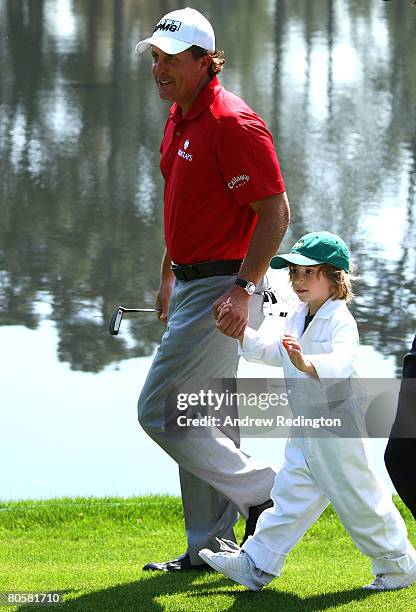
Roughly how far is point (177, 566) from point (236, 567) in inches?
18.7

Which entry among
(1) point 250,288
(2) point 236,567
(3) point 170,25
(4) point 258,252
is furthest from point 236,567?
(3) point 170,25

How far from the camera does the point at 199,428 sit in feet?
16.5

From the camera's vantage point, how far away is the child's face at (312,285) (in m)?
4.57

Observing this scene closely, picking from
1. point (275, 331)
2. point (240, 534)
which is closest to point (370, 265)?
point (240, 534)

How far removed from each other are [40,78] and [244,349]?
48.7 ft

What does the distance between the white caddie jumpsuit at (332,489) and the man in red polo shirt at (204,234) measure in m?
0.39

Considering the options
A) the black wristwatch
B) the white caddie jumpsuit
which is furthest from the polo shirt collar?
the white caddie jumpsuit

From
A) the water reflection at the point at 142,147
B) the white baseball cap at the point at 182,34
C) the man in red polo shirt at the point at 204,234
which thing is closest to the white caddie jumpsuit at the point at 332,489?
the man in red polo shirt at the point at 204,234

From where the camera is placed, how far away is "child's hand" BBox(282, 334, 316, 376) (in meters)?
4.32

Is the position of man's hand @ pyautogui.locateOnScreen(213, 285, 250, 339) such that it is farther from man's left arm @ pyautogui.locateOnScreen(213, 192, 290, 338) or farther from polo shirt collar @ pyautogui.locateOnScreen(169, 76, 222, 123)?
polo shirt collar @ pyautogui.locateOnScreen(169, 76, 222, 123)

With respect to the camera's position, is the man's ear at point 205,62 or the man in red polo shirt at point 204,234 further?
the man's ear at point 205,62

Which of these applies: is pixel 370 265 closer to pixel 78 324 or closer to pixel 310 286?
pixel 78 324

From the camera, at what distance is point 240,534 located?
5.59 metres

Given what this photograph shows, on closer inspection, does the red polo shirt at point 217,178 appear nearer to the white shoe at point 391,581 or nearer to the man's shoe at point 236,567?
the man's shoe at point 236,567
